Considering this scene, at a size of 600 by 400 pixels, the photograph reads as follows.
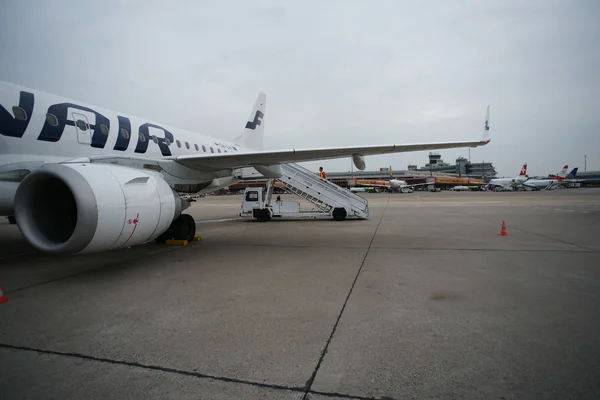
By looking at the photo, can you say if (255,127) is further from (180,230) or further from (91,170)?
(91,170)

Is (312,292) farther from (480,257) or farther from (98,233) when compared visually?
(480,257)

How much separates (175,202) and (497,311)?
5053 millimetres

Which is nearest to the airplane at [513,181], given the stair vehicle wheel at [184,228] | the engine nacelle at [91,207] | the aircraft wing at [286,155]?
the aircraft wing at [286,155]

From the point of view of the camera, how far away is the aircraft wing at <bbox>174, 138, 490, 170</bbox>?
7.04m

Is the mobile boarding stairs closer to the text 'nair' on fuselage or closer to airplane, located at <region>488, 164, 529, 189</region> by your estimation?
the text 'nair' on fuselage

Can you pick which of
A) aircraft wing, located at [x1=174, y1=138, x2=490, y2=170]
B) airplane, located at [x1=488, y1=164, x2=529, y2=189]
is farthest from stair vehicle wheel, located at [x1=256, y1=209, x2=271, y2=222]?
airplane, located at [x1=488, y1=164, x2=529, y2=189]

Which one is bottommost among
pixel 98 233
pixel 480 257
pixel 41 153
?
pixel 480 257

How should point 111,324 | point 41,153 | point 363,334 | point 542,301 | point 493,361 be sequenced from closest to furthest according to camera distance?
point 493,361 → point 363,334 → point 111,324 → point 542,301 → point 41,153

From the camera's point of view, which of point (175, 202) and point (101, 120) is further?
point (101, 120)

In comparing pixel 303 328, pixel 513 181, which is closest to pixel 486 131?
pixel 303 328

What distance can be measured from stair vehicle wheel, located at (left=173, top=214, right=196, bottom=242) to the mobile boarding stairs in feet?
20.8

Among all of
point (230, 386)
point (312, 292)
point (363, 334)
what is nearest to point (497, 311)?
point (363, 334)

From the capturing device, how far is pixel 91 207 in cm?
420

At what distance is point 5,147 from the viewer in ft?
16.7
